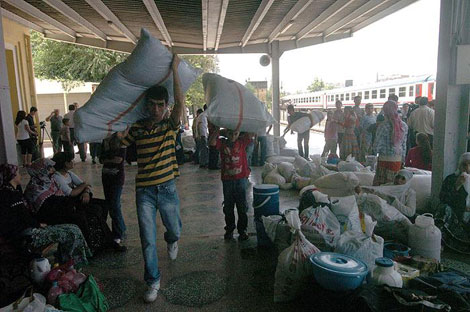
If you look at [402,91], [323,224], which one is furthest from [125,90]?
[402,91]

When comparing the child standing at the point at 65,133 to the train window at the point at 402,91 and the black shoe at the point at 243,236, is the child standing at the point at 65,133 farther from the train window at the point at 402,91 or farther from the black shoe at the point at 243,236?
the train window at the point at 402,91

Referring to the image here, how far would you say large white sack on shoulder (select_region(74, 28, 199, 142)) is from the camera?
104 inches

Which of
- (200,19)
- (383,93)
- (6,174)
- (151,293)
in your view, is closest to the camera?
(151,293)

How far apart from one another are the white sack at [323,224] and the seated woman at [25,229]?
6.83 ft

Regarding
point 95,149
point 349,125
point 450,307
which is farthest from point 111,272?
point 95,149

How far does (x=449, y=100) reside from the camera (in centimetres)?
421

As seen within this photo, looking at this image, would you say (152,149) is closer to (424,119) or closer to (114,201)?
(114,201)

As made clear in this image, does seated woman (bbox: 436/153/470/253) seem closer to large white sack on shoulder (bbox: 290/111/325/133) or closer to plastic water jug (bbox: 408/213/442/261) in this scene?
plastic water jug (bbox: 408/213/442/261)

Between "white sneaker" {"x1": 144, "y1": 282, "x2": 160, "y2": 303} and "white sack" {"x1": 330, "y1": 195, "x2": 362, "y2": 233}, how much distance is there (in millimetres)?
1712

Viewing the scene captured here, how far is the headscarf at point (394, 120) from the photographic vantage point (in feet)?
15.0

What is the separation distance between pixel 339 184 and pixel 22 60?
1024cm

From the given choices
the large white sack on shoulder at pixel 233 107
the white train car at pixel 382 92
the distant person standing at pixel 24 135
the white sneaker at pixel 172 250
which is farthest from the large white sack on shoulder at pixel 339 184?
the distant person standing at pixel 24 135

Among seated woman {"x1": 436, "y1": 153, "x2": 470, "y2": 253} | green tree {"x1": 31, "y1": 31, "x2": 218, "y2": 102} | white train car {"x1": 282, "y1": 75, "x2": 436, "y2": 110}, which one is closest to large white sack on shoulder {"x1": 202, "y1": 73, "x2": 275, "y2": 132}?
seated woman {"x1": 436, "y1": 153, "x2": 470, "y2": 253}

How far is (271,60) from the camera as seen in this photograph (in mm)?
12430
